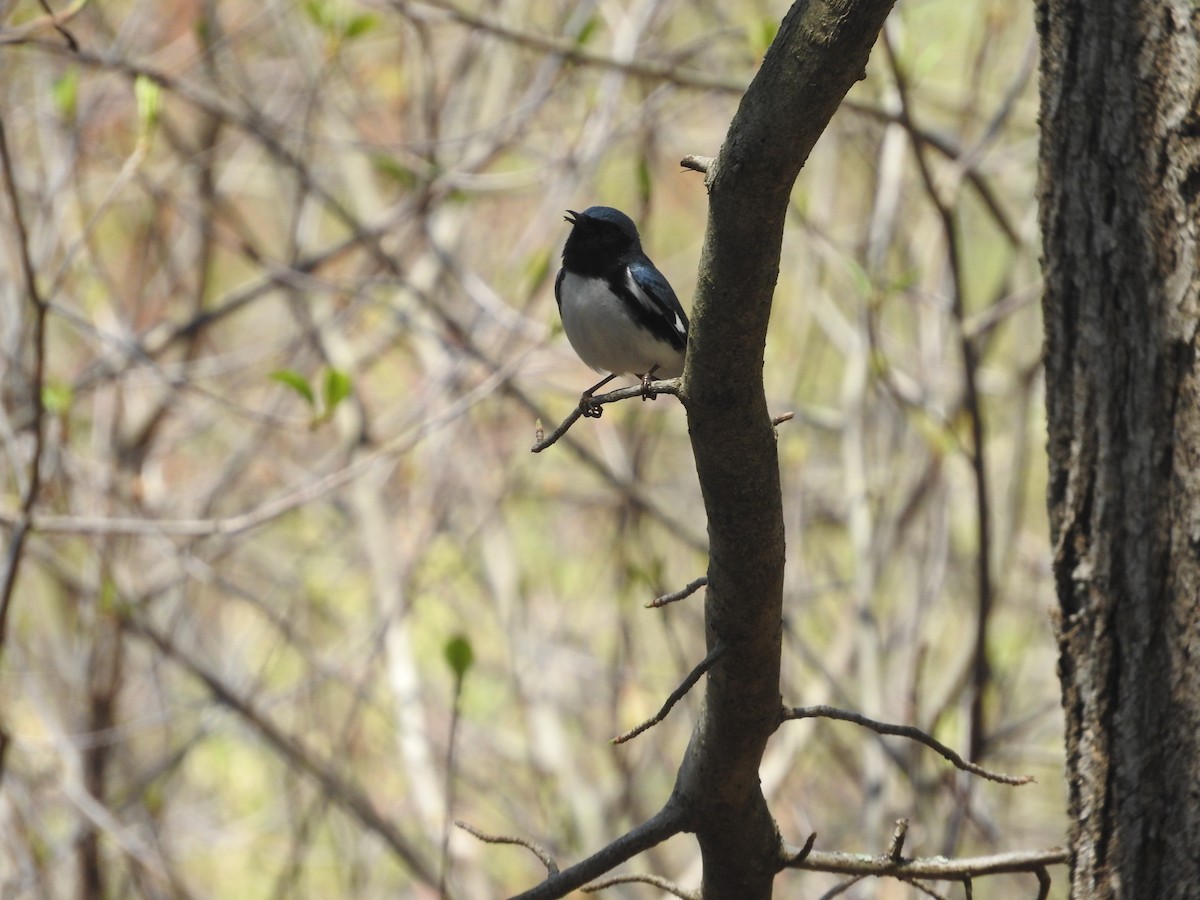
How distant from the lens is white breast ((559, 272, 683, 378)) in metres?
3.47

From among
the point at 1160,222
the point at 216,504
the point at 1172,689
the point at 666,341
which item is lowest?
the point at 1172,689

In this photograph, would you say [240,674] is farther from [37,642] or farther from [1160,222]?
[1160,222]

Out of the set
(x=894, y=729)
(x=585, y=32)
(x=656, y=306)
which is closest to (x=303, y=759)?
(x=656, y=306)

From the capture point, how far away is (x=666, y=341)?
3496 mm

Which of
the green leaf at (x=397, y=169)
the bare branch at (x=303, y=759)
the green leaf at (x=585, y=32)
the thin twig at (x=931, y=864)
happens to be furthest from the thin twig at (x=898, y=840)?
the green leaf at (x=397, y=169)

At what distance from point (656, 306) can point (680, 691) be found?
193 cm

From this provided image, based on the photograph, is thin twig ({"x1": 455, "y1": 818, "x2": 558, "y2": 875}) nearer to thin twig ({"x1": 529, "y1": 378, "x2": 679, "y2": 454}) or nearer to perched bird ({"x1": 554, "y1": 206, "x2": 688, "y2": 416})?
thin twig ({"x1": 529, "y1": 378, "x2": 679, "y2": 454})

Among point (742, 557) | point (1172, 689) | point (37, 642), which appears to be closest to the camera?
point (742, 557)

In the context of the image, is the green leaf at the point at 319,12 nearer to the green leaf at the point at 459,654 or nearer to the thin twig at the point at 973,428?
the thin twig at the point at 973,428

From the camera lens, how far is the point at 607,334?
348cm

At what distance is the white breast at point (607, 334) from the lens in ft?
11.4

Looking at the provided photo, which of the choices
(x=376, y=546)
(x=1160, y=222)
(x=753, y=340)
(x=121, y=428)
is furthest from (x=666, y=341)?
(x=121, y=428)

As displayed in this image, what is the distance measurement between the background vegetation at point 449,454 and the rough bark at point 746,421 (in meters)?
1.63

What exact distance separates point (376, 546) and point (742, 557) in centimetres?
372
